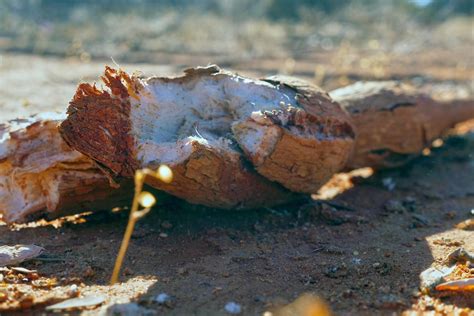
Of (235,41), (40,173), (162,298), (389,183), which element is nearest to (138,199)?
(162,298)

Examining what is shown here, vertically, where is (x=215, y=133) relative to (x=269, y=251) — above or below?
above

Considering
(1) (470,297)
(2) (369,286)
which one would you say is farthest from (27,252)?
(1) (470,297)

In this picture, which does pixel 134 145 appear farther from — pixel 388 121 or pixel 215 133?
pixel 388 121

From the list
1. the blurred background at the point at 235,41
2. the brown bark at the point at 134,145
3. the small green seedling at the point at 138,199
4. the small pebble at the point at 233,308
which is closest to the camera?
the small green seedling at the point at 138,199

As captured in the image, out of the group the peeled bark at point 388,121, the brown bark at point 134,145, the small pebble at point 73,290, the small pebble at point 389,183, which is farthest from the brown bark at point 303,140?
the small pebble at point 73,290

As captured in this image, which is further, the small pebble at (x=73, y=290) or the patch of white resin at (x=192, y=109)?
the patch of white resin at (x=192, y=109)

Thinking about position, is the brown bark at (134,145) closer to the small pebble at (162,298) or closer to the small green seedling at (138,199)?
the small green seedling at (138,199)
